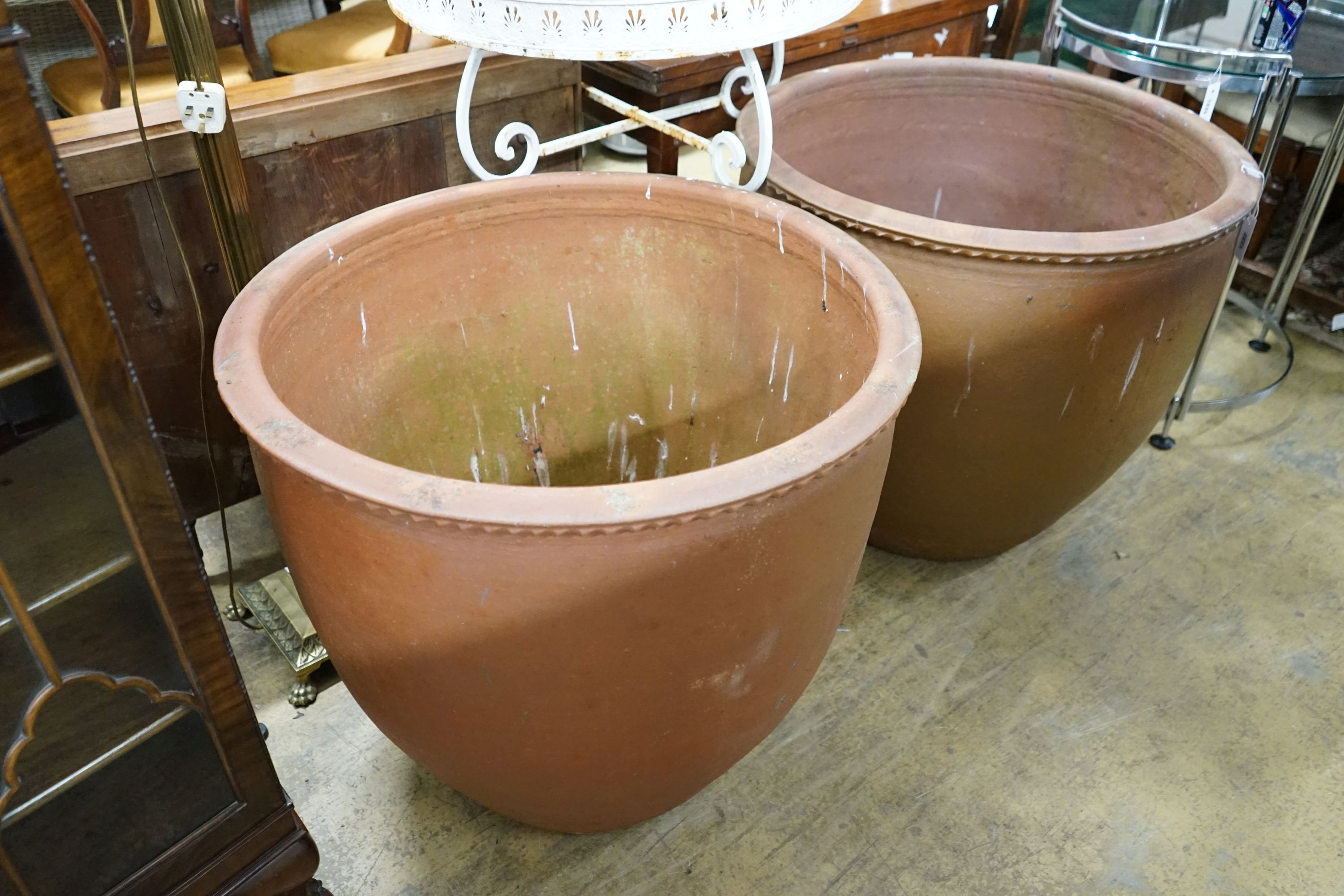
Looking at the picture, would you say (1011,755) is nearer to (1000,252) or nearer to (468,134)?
(1000,252)

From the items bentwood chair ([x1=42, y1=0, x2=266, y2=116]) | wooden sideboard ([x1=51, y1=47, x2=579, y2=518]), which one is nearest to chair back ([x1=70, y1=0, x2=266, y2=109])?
bentwood chair ([x1=42, y1=0, x2=266, y2=116])

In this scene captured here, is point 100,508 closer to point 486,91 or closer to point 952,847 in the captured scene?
point 486,91

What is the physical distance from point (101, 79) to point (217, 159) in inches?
52.0

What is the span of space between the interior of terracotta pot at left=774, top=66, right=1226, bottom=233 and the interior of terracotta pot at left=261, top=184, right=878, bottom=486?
0.47 m

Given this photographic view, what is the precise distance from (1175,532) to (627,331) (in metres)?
1.19

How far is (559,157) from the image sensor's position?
1955 millimetres

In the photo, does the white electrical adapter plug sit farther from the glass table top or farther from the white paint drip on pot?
the glass table top

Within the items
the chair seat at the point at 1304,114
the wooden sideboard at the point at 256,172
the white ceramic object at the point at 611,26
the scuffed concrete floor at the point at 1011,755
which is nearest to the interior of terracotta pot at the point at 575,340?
the white ceramic object at the point at 611,26

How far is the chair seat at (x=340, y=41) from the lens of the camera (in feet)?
8.38

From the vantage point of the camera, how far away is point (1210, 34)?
6.71 ft

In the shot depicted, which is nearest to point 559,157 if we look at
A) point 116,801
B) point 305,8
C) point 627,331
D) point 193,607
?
point 627,331

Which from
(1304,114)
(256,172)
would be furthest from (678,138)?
(1304,114)

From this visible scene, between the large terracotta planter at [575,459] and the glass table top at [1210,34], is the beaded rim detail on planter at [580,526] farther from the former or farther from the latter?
the glass table top at [1210,34]

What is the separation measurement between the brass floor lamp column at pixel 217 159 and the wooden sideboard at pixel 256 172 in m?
0.06
